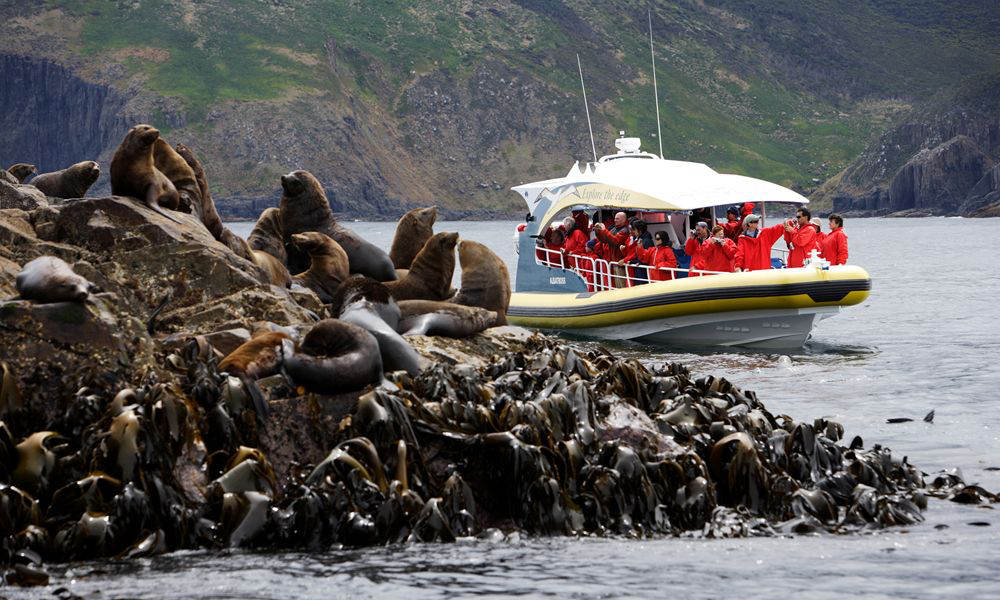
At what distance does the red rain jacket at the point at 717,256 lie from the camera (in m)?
20.2

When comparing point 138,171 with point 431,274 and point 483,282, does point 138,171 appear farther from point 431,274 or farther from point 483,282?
point 483,282

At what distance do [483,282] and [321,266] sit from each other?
189 cm

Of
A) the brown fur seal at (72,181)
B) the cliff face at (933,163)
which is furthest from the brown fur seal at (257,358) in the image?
the cliff face at (933,163)

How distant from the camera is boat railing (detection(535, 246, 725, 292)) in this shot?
2130 centimetres

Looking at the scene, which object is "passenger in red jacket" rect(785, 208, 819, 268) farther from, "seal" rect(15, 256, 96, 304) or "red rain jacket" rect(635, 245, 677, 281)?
"seal" rect(15, 256, 96, 304)

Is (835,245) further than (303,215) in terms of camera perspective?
Yes

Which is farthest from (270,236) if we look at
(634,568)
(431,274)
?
(634,568)

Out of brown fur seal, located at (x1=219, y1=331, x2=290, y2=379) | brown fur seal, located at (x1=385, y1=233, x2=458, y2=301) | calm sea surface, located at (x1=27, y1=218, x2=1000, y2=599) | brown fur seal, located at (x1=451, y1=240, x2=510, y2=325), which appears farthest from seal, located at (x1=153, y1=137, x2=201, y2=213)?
calm sea surface, located at (x1=27, y1=218, x2=1000, y2=599)

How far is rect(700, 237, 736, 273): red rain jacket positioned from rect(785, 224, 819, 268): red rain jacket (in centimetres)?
96

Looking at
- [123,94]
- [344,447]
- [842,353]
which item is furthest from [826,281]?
[123,94]

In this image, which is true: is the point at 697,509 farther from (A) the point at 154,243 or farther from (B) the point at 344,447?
(A) the point at 154,243

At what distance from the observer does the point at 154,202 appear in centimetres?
1176

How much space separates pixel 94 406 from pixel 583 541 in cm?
333

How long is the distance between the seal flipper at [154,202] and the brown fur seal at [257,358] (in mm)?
2746
